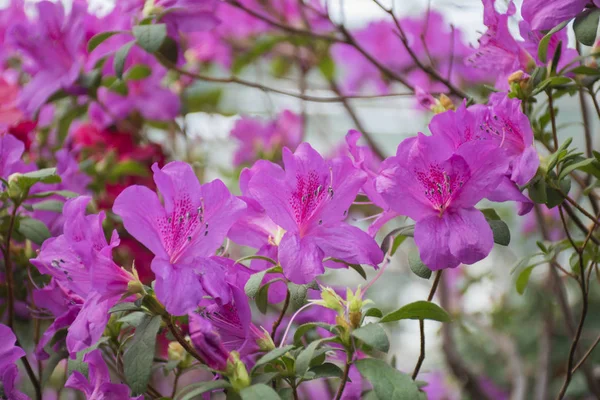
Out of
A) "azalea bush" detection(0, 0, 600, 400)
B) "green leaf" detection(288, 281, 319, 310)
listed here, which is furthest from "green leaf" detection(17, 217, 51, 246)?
"green leaf" detection(288, 281, 319, 310)

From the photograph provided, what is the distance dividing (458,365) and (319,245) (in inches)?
43.6

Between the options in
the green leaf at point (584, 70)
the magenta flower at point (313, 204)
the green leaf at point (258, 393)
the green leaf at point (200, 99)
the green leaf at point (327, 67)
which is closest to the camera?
the green leaf at point (258, 393)

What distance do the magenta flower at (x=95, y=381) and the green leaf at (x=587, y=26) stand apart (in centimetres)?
64

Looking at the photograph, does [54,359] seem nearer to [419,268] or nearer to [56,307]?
[56,307]

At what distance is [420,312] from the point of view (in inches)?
29.5

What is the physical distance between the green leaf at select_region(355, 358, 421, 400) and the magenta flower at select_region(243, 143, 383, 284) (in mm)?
109

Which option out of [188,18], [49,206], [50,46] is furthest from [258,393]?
[50,46]

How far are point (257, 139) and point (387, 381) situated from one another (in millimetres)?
1427

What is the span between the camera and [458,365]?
1.76 meters

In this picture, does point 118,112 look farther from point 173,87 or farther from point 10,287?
point 10,287

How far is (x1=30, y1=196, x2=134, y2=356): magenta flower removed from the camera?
Result: 73 centimetres

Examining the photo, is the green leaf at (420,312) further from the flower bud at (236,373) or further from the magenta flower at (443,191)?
the flower bud at (236,373)

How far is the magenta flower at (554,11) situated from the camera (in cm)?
84

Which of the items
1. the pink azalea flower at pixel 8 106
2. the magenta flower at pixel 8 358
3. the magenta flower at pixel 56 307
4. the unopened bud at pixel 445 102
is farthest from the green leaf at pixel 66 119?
the unopened bud at pixel 445 102
